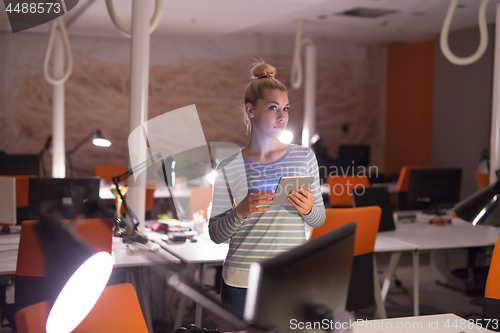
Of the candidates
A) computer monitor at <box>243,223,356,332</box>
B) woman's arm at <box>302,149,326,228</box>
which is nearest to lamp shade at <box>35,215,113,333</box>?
computer monitor at <box>243,223,356,332</box>

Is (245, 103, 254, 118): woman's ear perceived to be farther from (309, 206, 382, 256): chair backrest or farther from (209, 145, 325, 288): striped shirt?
(309, 206, 382, 256): chair backrest

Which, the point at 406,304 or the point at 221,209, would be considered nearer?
the point at 221,209

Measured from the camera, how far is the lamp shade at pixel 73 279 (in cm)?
64

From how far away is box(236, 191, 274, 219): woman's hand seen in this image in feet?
5.07


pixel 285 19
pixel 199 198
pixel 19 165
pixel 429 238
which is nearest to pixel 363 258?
pixel 429 238

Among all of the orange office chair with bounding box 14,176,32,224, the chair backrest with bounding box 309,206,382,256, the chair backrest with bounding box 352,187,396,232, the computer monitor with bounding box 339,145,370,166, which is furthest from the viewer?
the computer monitor with bounding box 339,145,370,166

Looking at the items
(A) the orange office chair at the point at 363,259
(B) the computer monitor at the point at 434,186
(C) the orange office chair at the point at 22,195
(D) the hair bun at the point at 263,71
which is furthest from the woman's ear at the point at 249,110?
(C) the orange office chair at the point at 22,195

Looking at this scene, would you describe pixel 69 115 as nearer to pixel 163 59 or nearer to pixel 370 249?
pixel 163 59

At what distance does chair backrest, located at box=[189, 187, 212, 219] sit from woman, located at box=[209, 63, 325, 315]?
222 centimetres

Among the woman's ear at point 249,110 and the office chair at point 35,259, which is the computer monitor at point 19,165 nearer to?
the office chair at point 35,259

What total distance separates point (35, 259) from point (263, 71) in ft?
4.76

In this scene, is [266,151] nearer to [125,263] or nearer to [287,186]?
[287,186]

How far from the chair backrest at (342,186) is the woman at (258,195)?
3435 mm

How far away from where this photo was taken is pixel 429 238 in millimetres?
3406
